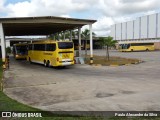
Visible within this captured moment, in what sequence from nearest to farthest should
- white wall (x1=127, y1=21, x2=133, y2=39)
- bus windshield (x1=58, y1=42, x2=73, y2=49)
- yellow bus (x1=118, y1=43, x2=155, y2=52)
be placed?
bus windshield (x1=58, y1=42, x2=73, y2=49), yellow bus (x1=118, y1=43, x2=155, y2=52), white wall (x1=127, y1=21, x2=133, y2=39)

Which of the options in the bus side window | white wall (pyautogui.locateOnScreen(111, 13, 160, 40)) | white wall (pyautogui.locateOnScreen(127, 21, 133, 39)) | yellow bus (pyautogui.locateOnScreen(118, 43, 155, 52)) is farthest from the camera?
white wall (pyautogui.locateOnScreen(127, 21, 133, 39))

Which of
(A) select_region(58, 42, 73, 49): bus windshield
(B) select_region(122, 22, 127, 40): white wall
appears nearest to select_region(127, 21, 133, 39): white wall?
(B) select_region(122, 22, 127, 40): white wall

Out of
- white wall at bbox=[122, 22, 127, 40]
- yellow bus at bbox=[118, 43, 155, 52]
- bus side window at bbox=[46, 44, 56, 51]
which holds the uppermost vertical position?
white wall at bbox=[122, 22, 127, 40]

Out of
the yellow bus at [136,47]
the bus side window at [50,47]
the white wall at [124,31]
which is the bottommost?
the yellow bus at [136,47]

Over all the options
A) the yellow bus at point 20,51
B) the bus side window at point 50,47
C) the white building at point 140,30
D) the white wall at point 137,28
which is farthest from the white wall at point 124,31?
the bus side window at point 50,47

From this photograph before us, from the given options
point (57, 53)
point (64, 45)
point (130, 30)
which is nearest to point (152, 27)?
point (130, 30)

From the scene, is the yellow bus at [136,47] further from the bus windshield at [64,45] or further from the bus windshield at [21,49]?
the bus windshield at [64,45]

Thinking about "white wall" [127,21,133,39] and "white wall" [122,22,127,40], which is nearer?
"white wall" [127,21,133,39]

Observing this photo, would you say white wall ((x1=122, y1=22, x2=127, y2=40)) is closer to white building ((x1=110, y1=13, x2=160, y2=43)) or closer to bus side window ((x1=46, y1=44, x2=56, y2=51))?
white building ((x1=110, y1=13, x2=160, y2=43))

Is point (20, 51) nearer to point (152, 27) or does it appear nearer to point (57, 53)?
point (57, 53)

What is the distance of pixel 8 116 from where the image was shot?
Result: 7.50m

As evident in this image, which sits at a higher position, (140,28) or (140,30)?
(140,28)

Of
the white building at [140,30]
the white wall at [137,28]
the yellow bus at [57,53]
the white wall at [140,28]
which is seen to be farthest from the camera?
the white wall at [137,28]

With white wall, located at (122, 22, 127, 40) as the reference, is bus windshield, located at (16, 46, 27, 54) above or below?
below
